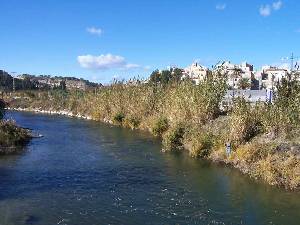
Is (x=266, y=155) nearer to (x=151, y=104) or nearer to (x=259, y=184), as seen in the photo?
(x=259, y=184)

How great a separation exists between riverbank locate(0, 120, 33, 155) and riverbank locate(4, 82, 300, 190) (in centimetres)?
1558

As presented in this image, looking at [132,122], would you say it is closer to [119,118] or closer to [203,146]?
[119,118]

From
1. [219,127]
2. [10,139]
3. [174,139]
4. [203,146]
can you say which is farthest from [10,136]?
[219,127]

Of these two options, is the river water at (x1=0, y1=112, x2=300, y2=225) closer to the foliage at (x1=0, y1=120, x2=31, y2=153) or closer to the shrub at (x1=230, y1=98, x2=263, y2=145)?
the shrub at (x1=230, y1=98, x2=263, y2=145)

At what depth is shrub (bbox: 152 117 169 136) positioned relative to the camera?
194 ft

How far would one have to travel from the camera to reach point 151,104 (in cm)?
7419

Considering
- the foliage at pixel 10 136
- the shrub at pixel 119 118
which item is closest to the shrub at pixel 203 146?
the foliage at pixel 10 136

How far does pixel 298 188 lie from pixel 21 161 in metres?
23.7

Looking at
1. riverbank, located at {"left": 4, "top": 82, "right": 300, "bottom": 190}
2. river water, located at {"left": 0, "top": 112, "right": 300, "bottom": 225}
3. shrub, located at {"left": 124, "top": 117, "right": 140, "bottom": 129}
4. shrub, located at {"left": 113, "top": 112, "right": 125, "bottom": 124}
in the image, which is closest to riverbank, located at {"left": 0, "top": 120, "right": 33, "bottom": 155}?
river water, located at {"left": 0, "top": 112, "right": 300, "bottom": 225}

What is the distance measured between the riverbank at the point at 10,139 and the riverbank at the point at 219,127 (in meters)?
15.6

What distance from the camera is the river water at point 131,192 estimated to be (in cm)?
2592

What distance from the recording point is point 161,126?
194ft

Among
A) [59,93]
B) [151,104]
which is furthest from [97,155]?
[59,93]

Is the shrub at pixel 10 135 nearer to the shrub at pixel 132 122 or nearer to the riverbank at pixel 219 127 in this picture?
the riverbank at pixel 219 127
